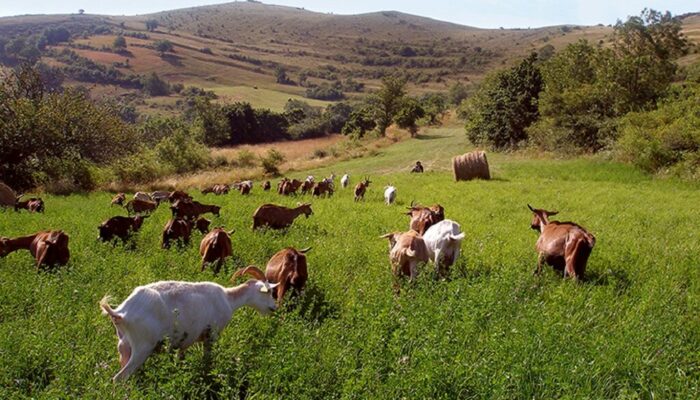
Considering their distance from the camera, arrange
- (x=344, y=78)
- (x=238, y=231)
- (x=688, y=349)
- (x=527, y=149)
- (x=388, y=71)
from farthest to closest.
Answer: (x=388, y=71) < (x=344, y=78) < (x=527, y=149) < (x=238, y=231) < (x=688, y=349)

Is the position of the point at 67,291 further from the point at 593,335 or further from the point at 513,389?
the point at 593,335

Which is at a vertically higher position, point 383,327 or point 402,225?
point 383,327

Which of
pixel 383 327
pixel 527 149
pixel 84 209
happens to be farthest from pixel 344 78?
pixel 383 327

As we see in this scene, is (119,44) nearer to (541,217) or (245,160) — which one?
(245,160)

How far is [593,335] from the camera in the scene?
5.50m

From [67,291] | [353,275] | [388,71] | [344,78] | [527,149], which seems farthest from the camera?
[388,71]

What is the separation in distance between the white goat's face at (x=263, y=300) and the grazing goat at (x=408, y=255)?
2481mm

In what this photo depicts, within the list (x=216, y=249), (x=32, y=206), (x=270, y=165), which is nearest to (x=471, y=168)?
(x=270, y=165)

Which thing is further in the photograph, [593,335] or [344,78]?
[344,78]

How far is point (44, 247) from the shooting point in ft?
26.9

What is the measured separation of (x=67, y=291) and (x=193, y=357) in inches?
114

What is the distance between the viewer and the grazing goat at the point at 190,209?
13617 millimetres

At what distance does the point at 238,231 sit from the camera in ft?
37.0

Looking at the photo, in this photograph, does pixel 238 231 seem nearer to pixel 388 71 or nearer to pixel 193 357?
pixel 193 357
